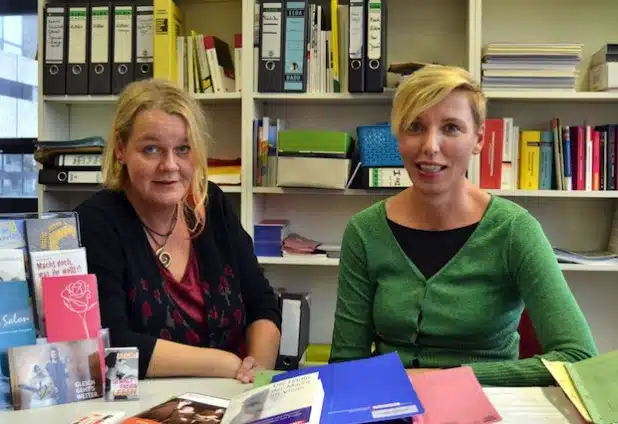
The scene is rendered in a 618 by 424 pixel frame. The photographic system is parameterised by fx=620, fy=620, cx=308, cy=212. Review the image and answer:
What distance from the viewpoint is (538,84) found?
2.45 metres

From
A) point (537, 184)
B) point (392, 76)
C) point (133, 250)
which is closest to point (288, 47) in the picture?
point (392, 76)

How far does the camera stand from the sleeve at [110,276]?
1320 millimetres

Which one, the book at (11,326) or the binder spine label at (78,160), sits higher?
the binder spine label at (78,160)

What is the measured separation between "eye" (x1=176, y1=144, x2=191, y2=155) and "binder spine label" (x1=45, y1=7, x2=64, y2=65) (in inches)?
56.7

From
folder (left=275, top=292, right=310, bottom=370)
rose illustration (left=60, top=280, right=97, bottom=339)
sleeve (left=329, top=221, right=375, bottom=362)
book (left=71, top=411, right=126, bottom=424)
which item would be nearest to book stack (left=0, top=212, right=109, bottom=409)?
rose illustration (left=60, top=280, right=97, bottom=339)

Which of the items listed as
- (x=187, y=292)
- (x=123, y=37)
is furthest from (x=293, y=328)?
(x=123, y=37)

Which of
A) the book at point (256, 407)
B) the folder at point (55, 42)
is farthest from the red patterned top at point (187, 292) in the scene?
the folder at point (55, 42)

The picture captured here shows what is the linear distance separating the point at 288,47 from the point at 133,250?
51.5 inches

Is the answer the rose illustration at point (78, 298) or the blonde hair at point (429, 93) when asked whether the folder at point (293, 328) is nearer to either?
the blonde hair at point (429, 93)

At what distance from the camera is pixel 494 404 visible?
1.00 meters

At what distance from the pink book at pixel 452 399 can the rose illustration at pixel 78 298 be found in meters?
0.58

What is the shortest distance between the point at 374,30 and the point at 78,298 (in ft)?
5.68

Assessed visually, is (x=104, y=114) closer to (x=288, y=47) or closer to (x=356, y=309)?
(x=288, y=47)

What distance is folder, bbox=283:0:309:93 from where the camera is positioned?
248 cm
